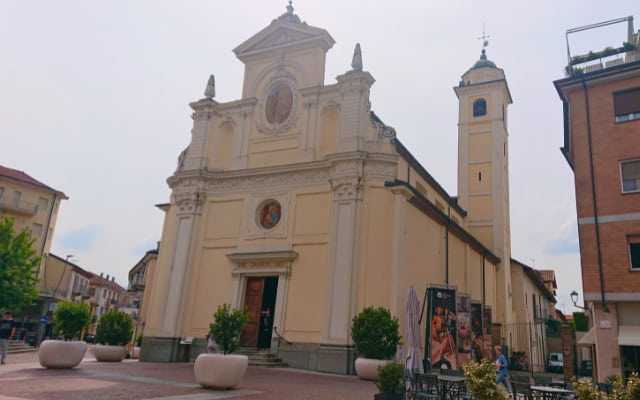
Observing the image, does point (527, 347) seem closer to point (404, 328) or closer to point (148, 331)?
point (404, 328)

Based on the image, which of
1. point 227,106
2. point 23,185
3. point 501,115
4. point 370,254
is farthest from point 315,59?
point 23,185

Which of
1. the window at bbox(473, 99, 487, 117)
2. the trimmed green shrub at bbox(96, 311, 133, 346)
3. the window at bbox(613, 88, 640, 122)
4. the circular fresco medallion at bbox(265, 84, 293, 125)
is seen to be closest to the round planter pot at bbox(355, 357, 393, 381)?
the trimmed green shrub at bbox(96, 311, 133, 346)

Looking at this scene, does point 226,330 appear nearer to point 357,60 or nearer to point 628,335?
point 628,335

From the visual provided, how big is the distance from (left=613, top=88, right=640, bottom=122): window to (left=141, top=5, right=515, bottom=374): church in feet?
25.2

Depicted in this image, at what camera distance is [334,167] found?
20.9m

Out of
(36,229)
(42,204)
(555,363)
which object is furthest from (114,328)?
(42,204)

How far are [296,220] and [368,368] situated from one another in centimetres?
768

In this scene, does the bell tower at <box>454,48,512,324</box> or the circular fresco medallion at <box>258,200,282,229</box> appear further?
the bell tower at <box>454,48,512,324</box>

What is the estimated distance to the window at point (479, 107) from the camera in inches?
1480

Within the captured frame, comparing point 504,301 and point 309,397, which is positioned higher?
point 504,301

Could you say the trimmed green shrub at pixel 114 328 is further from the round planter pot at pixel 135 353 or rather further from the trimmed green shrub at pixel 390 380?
the trimmed green shrub at pixel 390 380

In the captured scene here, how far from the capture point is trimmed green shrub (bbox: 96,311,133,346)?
1844cm

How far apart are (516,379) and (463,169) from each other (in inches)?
1096

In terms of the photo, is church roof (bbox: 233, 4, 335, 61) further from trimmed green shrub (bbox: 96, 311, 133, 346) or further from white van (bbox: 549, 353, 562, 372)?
white van (bbox: 549, 353, 562, 372)
